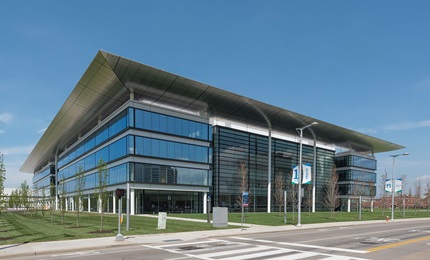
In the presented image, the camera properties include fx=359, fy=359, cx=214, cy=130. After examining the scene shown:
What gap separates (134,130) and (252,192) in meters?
27.1

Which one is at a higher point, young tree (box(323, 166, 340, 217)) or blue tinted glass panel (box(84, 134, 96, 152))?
blue tinted glass panel (box(84, 134, 96, 152))

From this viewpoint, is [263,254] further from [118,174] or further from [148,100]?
[118,174]

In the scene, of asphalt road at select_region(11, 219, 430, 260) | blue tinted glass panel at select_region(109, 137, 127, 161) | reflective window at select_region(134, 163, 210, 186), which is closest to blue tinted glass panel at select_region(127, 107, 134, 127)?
blue tinted glass panel at select_region(109, 137, 127, 161)

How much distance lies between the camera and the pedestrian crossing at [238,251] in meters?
14.1

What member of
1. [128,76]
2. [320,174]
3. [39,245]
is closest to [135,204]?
[128,76]

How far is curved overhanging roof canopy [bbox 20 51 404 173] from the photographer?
140 feet

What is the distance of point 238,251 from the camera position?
15.8 metres

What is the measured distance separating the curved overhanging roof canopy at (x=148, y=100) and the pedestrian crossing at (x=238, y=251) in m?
26.9

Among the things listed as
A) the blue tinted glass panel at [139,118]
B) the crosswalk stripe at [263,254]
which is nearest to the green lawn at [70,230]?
the crosswalk stripe at [263,254]

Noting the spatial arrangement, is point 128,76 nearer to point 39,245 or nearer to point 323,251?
point 39,245

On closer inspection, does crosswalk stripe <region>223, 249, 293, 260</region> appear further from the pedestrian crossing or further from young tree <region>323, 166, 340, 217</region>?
young tree <region>323, 166, 340, 217</region>

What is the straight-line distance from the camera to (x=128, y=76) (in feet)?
142

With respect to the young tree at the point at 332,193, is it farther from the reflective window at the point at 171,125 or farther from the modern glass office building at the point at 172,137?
the reflective window at the point at 171,125

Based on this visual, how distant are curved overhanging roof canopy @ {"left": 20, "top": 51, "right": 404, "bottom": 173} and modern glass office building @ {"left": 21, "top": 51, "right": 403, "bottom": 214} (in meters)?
0.14
